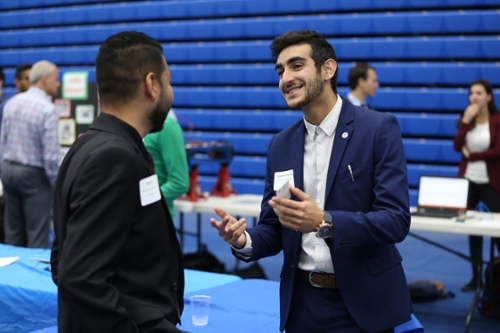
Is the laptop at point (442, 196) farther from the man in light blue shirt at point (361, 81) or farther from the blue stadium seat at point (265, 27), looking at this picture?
the blue stadium seat at point (265, 27)

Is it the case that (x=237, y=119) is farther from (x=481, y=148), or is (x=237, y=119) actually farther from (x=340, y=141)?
(x=340, y=141)

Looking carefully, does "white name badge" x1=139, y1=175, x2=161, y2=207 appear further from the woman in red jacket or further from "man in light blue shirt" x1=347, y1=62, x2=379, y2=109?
"man in light blue shirt" x1=347, y1=62, x2=379, y2=109

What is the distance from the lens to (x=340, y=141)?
1811mm

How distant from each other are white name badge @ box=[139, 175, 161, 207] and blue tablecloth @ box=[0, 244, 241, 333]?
53.3 inches

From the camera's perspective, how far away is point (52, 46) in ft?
32.0

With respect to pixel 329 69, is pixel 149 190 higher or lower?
lower

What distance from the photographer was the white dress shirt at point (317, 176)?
1800 millimetres

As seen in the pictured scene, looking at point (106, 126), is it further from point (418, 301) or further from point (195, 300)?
point (418, 301)

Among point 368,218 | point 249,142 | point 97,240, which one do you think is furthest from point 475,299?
point 249,142

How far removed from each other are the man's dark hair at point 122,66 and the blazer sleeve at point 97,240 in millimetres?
183

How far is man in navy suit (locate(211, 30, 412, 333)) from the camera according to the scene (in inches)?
65.0

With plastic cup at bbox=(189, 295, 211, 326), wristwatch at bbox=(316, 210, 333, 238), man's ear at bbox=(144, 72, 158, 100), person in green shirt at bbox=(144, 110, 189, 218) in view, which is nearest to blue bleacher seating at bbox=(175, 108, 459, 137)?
person in green shirt at bbox=(144, 110, 189, 218)

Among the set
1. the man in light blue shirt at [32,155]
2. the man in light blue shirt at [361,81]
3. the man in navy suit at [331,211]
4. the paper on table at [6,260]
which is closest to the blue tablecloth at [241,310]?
the man in navy suit at [331,211]

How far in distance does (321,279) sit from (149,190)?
682 mm
